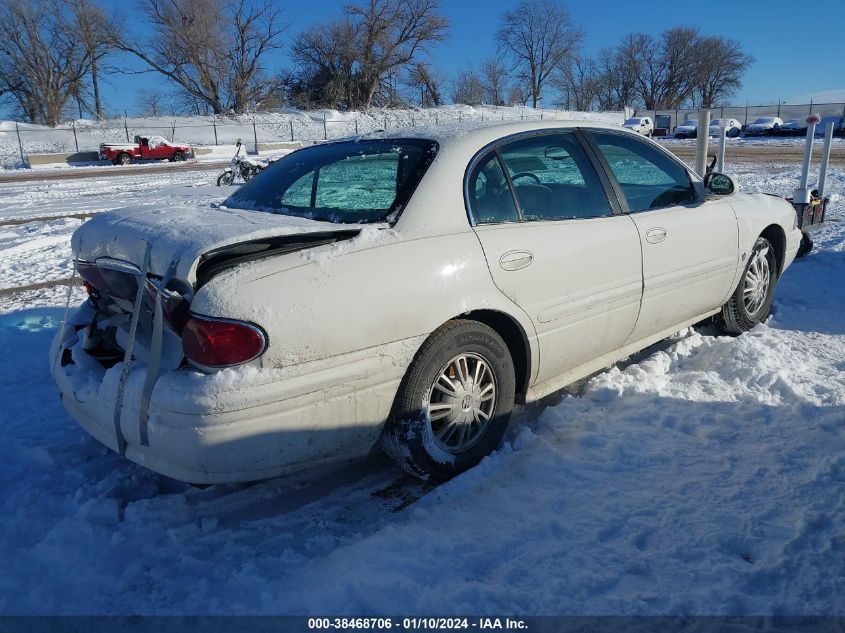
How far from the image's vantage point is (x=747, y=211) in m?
4.32

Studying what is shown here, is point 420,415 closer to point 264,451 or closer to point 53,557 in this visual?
point 264,451

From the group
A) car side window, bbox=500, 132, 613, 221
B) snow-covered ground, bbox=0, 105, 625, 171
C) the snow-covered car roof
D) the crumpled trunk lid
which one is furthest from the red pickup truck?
car side window, bbox=500, 132, 613, 221

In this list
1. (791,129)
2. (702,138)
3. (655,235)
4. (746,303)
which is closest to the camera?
(655,235)

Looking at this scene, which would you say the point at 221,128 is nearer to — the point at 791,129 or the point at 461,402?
the point at 791,129

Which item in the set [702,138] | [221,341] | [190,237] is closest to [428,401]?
[221,341]

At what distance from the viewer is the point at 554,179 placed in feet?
11.4

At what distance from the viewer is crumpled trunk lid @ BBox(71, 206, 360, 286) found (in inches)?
90.8

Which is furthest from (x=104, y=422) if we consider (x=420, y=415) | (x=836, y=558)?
(x=836, y=558)

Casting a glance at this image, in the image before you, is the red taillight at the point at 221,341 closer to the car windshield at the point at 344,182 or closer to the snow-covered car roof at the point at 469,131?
the car windshield at the point at 344,182

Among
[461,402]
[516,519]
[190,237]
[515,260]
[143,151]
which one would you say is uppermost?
[143,151]

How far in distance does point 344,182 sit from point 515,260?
99cm

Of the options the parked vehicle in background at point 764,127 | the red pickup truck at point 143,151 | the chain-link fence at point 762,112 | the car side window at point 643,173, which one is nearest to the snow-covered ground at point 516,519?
the car side window at point 643,173

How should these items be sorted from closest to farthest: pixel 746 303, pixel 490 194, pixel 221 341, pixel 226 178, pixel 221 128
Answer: pixel 221 341 → pixel 490 194 → pixel 746 303 → pixel 226 178 → pixel 221 128

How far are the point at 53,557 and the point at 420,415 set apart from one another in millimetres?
1478
